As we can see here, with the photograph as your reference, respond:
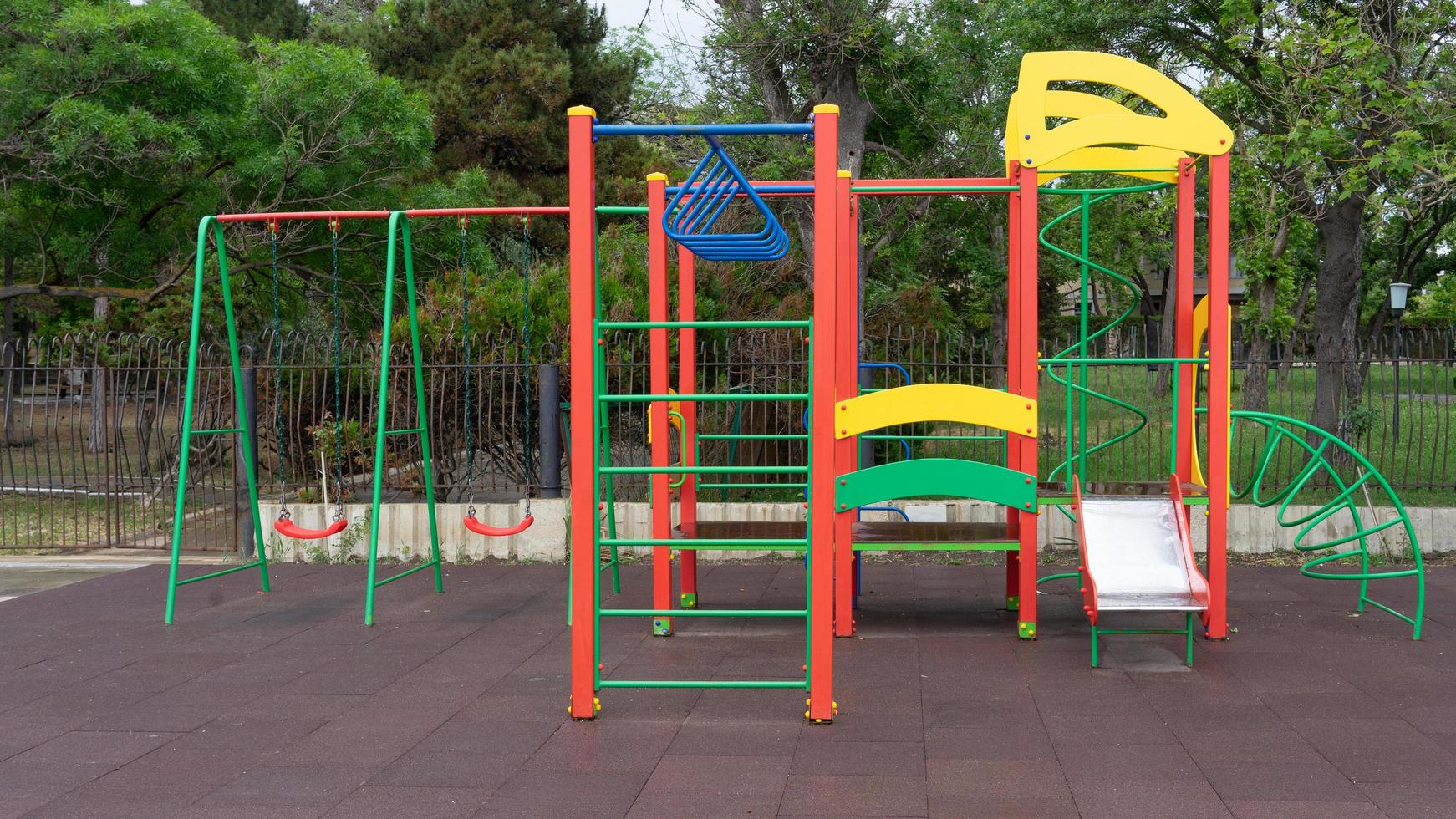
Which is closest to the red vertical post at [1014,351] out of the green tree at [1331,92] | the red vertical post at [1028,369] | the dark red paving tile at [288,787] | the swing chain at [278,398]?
the red vertical post at [1028,369]

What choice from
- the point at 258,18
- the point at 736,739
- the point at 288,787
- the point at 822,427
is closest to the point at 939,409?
the point at 822,427

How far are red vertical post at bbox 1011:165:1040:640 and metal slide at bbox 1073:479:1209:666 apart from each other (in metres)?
0.28

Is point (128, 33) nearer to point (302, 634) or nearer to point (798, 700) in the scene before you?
point (302, 634)

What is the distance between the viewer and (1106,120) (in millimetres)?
5887

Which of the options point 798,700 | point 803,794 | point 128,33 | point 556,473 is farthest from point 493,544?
point 128,33

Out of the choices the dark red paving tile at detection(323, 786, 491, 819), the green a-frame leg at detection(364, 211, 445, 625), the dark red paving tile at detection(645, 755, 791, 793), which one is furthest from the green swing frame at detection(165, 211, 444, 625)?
the dark red paving tile at detection(645, 755, 791, 793)

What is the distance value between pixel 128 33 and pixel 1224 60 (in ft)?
37.5

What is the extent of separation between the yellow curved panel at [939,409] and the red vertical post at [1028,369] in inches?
3.5

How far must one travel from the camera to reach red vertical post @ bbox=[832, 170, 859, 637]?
580 cm

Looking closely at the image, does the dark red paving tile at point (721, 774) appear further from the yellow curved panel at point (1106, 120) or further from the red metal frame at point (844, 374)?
the yellow curved panel at point (1106, 120)

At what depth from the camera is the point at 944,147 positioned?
44.7 feet

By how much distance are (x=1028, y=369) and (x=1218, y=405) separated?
102 cm

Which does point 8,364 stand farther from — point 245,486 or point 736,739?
point 736,739

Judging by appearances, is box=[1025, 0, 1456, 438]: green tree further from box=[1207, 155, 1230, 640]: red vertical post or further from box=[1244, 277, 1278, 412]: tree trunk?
box=[1207, 155, 1230, 640]: red vertical post
